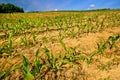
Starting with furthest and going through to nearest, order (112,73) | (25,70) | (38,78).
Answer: (112,73) < (38,78) < (25,70)

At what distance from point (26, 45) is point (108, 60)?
166cm

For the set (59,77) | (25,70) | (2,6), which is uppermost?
(2,6)

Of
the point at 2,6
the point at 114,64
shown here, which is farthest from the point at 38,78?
the point at 2,6

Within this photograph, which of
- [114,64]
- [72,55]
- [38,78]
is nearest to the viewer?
[38,78]

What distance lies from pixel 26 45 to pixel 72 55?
3.57 ft

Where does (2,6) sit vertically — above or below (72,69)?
above

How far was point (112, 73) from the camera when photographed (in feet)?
8.91

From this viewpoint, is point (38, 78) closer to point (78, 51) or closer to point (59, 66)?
point (59, 66)

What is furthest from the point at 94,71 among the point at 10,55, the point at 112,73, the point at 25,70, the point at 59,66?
the point at 10,55

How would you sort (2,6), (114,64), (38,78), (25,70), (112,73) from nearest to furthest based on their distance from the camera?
(25,70)
(38,78)
(112,73)
(114,64)
(2,6)

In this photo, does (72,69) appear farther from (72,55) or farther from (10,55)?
(10,55)

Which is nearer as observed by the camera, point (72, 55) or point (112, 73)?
point (112, 73)

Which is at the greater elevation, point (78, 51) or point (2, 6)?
point (2, 6)

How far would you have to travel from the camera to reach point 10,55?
10.8 feet
